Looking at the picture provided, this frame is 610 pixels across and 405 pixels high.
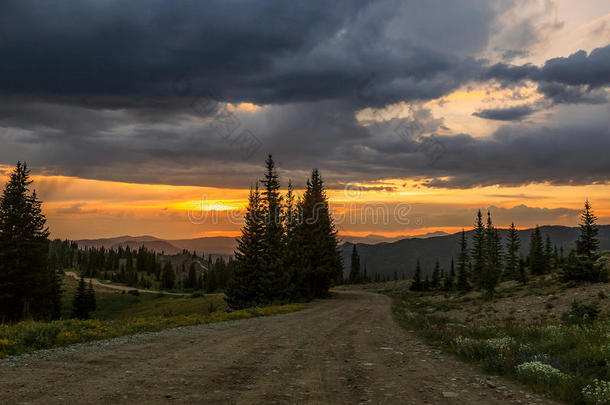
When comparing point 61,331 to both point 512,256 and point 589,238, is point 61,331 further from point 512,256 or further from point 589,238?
point 512,256

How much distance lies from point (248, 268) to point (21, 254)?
82.0 feet

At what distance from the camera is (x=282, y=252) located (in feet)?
151

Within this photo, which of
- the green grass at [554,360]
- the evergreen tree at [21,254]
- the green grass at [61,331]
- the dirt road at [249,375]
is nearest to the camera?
the dirt road at [249,375]

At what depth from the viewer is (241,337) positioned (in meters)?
15.0

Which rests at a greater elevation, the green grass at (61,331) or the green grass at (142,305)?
the green grass at (61,331)

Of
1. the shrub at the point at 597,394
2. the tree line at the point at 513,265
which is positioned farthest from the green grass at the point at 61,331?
the tree line at the point at 513,265

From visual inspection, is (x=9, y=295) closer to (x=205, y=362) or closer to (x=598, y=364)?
(x=205, y=362)

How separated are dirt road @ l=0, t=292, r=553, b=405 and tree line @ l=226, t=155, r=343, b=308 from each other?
28605 mm

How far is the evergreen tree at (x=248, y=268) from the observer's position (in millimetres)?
44938

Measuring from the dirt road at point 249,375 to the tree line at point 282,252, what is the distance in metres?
28.6

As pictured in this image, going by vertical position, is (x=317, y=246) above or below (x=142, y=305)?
above

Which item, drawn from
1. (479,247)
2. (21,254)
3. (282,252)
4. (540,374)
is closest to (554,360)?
(540,374)

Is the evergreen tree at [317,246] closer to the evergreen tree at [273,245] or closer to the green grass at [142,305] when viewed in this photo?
the evergreen tree at [273,245]

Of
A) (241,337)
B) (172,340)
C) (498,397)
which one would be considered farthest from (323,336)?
(498,397)
